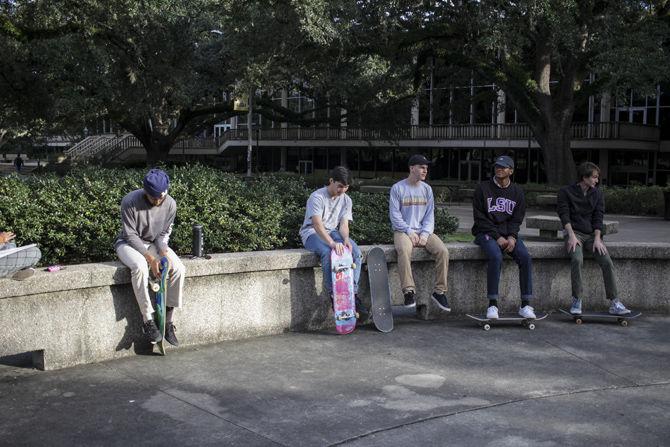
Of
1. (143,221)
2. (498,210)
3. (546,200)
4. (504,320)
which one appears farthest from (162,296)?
(546,200)

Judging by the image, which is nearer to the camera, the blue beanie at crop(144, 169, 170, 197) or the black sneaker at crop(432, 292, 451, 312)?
the blue beanie at crop(144, 169, 170, 197)

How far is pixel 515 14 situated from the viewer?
76.9 feet

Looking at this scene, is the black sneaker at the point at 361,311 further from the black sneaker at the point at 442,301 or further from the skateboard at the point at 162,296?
the skateboard at the point at 162,296

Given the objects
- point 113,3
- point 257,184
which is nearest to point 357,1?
point 113,3

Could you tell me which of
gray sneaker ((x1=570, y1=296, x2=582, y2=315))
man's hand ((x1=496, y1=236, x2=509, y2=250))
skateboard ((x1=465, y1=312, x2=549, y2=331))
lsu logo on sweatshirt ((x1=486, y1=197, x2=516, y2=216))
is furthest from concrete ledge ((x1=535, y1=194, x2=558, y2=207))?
skateboard ((x1=465, y1=312, x2=549, y2=331))

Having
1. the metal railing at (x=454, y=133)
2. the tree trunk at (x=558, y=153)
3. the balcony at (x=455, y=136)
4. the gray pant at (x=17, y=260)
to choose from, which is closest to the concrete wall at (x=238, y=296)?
the gray pant at (x=17, y=260)

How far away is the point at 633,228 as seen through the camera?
60.9ft

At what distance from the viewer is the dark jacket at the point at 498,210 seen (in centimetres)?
814

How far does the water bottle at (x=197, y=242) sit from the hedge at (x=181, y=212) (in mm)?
370

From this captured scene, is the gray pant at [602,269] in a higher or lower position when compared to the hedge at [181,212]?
lower

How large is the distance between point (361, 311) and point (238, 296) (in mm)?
1304

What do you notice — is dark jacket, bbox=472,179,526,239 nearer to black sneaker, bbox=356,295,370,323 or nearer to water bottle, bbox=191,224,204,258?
black sneaker, bbox=356,295,370,323

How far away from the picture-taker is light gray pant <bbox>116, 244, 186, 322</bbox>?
250 inches

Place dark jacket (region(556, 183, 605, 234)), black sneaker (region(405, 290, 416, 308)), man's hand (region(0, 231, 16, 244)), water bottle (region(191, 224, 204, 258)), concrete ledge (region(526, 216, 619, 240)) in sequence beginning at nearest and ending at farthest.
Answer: man's hand (region(0, 231, 16, 244))
water bottle (region(191, 224, 204, 258))
black sneaker (region(405, 290, 416, 308))
dark jacket (region(556, 183, 605, 234))
concrete ledge (region(526, 216, 619, 240))
